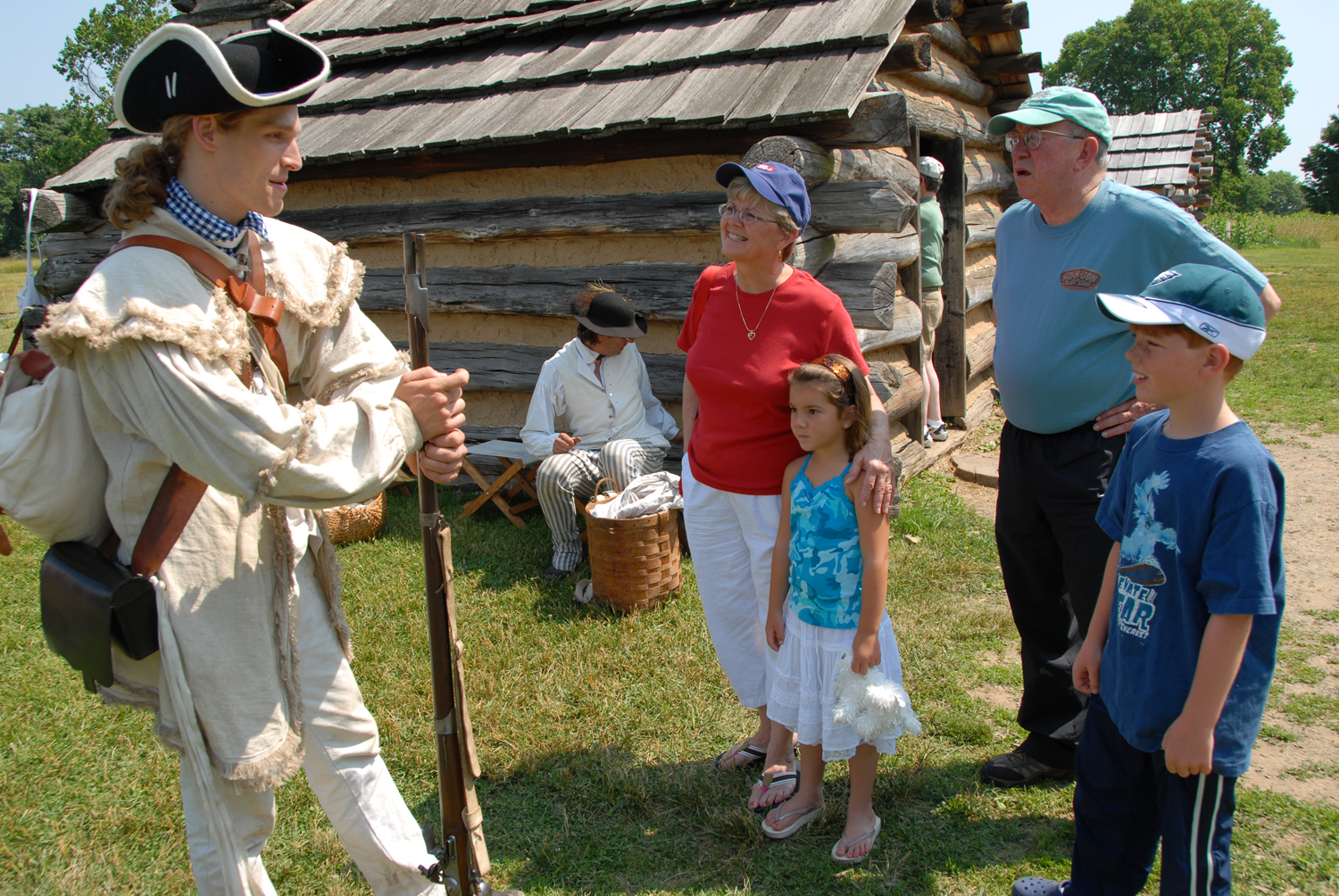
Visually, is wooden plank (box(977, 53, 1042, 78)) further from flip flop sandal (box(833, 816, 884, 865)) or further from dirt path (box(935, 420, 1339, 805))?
flip flop sandal (box(833, 816, 884, 865))

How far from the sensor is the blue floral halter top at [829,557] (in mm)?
2658

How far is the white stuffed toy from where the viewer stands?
101 inches

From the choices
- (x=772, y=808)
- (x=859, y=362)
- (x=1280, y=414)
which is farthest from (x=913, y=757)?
(x=1280, y=414)

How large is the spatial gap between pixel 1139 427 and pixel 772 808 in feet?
5.61

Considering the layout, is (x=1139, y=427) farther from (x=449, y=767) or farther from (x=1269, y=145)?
(x=1269, y=145)

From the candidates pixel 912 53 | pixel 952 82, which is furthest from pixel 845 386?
pixel 952 82

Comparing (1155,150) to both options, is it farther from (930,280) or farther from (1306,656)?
(1306,656)

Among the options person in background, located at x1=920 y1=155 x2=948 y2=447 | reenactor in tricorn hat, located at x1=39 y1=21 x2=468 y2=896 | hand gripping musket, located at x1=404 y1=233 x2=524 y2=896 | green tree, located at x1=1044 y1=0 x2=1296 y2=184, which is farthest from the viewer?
green tree, located at x1=1044 y1=0 x2=1296 y2=184

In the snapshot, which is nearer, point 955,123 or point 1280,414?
point 955,123

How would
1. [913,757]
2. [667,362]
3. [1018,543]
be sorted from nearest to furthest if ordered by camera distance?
1. [1018,543]
2. [913,757]
3. [667,362]

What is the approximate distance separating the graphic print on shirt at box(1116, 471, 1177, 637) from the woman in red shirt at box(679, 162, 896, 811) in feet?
2.27

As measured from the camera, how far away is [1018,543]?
3.02 metres

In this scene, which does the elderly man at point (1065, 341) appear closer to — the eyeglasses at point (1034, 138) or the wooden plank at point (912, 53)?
the eyeglasses at point (1034, 138)

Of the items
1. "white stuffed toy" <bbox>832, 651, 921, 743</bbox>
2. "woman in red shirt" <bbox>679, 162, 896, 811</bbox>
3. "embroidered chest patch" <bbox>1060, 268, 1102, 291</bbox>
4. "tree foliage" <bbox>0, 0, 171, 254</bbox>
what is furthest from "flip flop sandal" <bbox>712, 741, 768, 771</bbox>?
"tree foliage" <bbox>0, 0, 171, 254</bbox>
